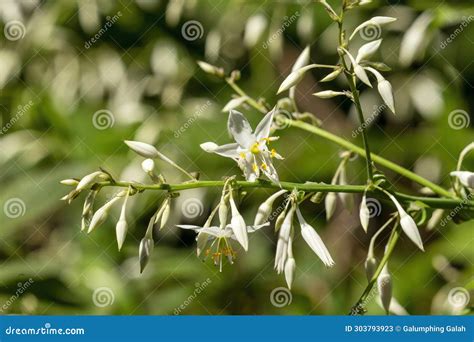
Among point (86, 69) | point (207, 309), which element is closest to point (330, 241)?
point (207, 309)

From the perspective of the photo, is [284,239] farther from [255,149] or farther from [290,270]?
[255,149]
